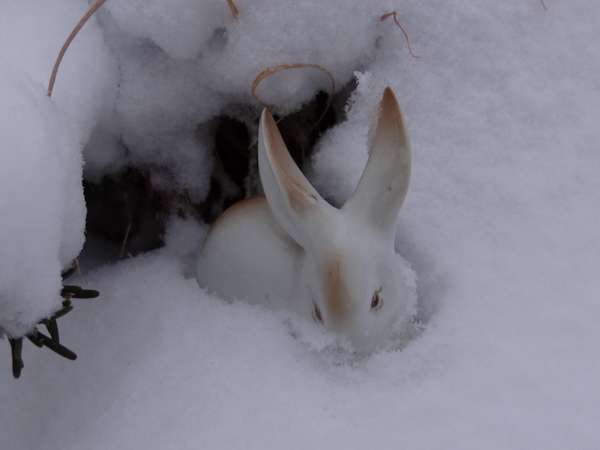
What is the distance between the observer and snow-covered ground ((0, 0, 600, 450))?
0.69 meters

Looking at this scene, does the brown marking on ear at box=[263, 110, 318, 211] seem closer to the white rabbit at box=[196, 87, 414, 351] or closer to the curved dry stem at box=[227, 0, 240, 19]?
the white rabbit at box=[196, 87, 414, 351]

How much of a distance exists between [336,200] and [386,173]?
0.26m

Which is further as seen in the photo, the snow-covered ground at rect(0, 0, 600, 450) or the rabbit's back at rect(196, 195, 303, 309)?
the rabbit's back at rect(196, 195, 303, 309)

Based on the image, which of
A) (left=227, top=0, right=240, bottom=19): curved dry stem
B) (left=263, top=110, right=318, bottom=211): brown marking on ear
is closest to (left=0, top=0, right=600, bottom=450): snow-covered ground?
(left=227, top=0, right=240, bottom=19): curved dry stem

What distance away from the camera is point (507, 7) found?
99 cm

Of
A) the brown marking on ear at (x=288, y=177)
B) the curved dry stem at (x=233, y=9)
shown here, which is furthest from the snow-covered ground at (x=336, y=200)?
the brown marking on ear at (x=288, y=177)

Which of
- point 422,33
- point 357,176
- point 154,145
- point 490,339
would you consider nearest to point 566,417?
point 490,339

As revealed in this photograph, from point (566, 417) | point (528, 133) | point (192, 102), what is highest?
point (192, 102)

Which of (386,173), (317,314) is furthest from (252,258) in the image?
(386,173)

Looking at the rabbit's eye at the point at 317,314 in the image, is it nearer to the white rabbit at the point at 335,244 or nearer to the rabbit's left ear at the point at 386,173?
the white rabbit at the point at 335,244

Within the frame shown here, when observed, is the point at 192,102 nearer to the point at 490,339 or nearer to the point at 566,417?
the point at 490,339

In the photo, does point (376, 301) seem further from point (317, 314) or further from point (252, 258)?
point (252, 258)

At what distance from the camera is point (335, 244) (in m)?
0.70

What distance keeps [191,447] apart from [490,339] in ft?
1.49
